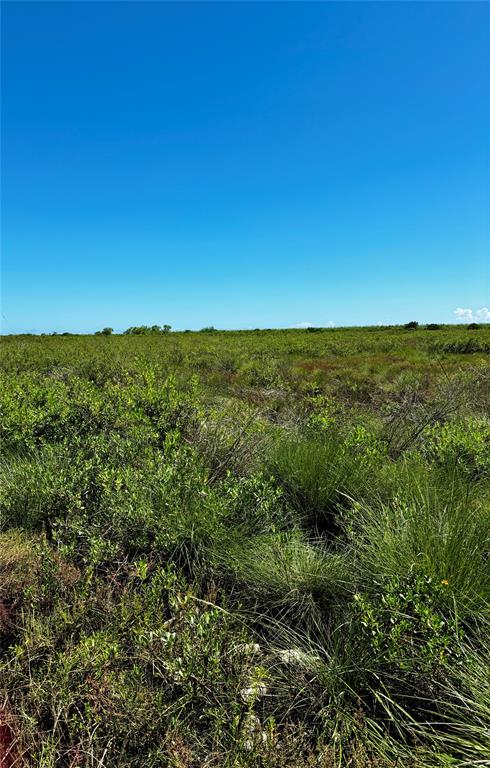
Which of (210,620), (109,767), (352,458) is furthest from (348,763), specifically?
(352,458)

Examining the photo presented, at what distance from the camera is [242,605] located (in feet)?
8.66

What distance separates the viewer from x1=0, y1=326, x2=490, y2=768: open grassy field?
179 centimetres

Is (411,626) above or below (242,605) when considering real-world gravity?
above

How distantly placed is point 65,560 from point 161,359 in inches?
440

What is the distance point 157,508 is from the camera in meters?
3.26

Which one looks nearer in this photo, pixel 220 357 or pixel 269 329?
pixel 220 357

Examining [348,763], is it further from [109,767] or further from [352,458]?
[352,458]

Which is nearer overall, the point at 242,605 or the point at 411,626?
the point at 411,626

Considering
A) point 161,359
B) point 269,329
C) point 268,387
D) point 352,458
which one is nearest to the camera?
point 352,458

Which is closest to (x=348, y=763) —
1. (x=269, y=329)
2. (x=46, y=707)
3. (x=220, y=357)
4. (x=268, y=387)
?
(x=46, y=707)

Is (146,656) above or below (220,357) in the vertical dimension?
below

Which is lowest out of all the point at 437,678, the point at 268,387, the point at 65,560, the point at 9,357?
the point at 437,678

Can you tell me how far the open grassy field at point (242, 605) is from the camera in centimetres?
179

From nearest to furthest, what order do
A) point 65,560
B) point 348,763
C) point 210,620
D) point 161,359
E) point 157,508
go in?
point 348,763
point 210,620
point 65,560
point 157,508
point 161,359
